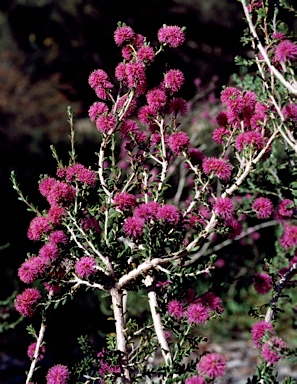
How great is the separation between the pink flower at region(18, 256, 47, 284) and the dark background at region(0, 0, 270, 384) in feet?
8.03

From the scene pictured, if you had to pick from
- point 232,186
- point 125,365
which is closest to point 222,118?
point 232,186

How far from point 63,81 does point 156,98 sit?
7.68 metres

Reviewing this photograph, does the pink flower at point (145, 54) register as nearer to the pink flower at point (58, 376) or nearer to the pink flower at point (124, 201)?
the pink flower at point (124, 201)

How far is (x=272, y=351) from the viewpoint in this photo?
1238 millimetres

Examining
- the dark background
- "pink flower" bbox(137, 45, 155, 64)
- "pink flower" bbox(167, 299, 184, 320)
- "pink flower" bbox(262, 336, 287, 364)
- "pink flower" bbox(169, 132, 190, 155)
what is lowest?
"pink flower" bbox(262, 336, 287, 364)

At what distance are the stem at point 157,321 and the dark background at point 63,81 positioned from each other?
7.98ft

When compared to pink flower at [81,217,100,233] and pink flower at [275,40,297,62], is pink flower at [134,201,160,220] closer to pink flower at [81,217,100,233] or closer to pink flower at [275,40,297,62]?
pink flower at [81,217,100,233]

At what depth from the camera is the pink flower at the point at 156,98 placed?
1.50 metres

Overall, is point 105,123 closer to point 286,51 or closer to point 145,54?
point 145,54

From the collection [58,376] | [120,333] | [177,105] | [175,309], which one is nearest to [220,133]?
[177,105]

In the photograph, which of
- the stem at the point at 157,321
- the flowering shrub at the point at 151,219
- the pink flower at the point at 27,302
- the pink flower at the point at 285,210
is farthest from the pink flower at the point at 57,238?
the pink flower at the point at 285,210

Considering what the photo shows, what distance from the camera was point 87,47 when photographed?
850 cm

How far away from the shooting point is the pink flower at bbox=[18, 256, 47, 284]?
1425 millimetres

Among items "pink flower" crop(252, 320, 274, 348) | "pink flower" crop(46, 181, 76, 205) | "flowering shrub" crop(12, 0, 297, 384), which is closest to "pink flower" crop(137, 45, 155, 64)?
"flowering shrub" crop(12, 0, 297, 384)
